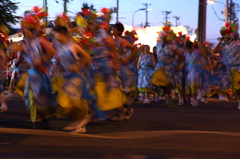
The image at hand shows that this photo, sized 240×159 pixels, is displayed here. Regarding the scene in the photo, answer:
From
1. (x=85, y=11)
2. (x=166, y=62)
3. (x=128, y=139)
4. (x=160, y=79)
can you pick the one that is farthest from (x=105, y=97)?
(x=166, y=62)

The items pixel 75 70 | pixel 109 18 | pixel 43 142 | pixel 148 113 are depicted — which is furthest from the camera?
pixel 148 113

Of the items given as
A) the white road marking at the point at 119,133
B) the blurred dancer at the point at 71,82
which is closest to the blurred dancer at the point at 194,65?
the white road marking at the point at 119,133

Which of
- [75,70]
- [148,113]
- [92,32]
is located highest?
[92,32]

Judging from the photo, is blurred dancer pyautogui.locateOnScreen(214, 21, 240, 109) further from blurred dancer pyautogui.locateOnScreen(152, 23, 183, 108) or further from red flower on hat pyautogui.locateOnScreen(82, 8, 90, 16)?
red flower on hat pyautogui.locateOnScreen(82, 8, 90, 16)

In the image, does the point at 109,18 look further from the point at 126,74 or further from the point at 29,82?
the point at 29,82

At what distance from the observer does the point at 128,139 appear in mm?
7293

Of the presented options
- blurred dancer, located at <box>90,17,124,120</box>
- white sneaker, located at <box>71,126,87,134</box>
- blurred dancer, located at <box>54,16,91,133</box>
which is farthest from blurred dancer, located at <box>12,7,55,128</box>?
blurred dancer, located at <box>90,17,124,120</box>

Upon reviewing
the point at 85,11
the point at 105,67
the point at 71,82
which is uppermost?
the point at 85,11

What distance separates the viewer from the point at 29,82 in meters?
8.18

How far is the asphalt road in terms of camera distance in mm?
6205

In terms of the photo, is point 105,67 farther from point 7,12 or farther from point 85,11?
point 7,12

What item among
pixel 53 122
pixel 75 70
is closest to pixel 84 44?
pixel 75 70

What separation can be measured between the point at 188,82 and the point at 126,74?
17.3 ft

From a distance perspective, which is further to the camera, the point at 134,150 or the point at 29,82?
the point at 29,82
